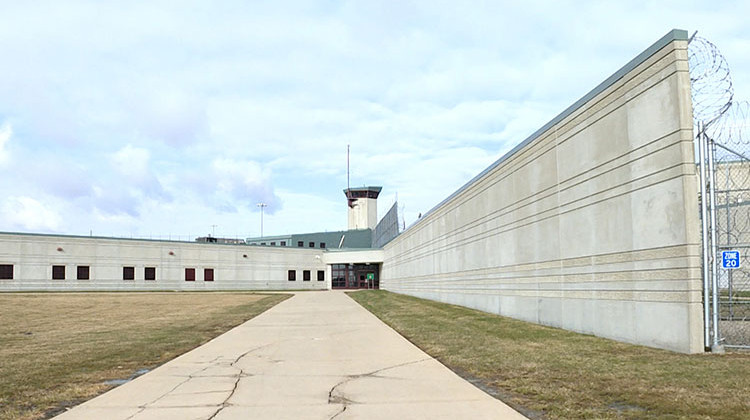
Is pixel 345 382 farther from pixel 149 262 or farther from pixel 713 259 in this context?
pixel 149 262

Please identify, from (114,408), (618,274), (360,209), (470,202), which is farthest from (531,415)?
(360,209)

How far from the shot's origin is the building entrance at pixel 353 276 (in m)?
83.7

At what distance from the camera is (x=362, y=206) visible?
108 m

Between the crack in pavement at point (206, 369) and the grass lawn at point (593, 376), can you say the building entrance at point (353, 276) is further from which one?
the crack in pavement at point (206, 369)

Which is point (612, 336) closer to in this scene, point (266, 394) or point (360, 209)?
point (266, 394)

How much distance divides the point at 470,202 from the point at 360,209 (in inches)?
3114

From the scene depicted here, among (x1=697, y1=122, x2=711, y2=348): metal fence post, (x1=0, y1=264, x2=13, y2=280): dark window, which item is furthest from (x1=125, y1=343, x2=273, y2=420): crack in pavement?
(x1=0, y1=264, x2=13, y2=280): dark window

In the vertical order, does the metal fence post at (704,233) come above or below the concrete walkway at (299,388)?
above

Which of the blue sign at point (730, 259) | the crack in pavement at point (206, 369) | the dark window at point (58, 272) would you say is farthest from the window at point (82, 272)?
the blue sign at point (730, 259)

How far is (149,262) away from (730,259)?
61.7 metres

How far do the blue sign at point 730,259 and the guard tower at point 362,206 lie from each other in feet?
313

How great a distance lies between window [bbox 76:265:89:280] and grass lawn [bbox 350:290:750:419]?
172 ft

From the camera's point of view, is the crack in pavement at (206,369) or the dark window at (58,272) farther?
the dark window at (58,272)

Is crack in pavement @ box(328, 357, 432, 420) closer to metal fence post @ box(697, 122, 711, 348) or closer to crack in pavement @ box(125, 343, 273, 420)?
crack in pavement @ box(125, 343, 273, 420)
